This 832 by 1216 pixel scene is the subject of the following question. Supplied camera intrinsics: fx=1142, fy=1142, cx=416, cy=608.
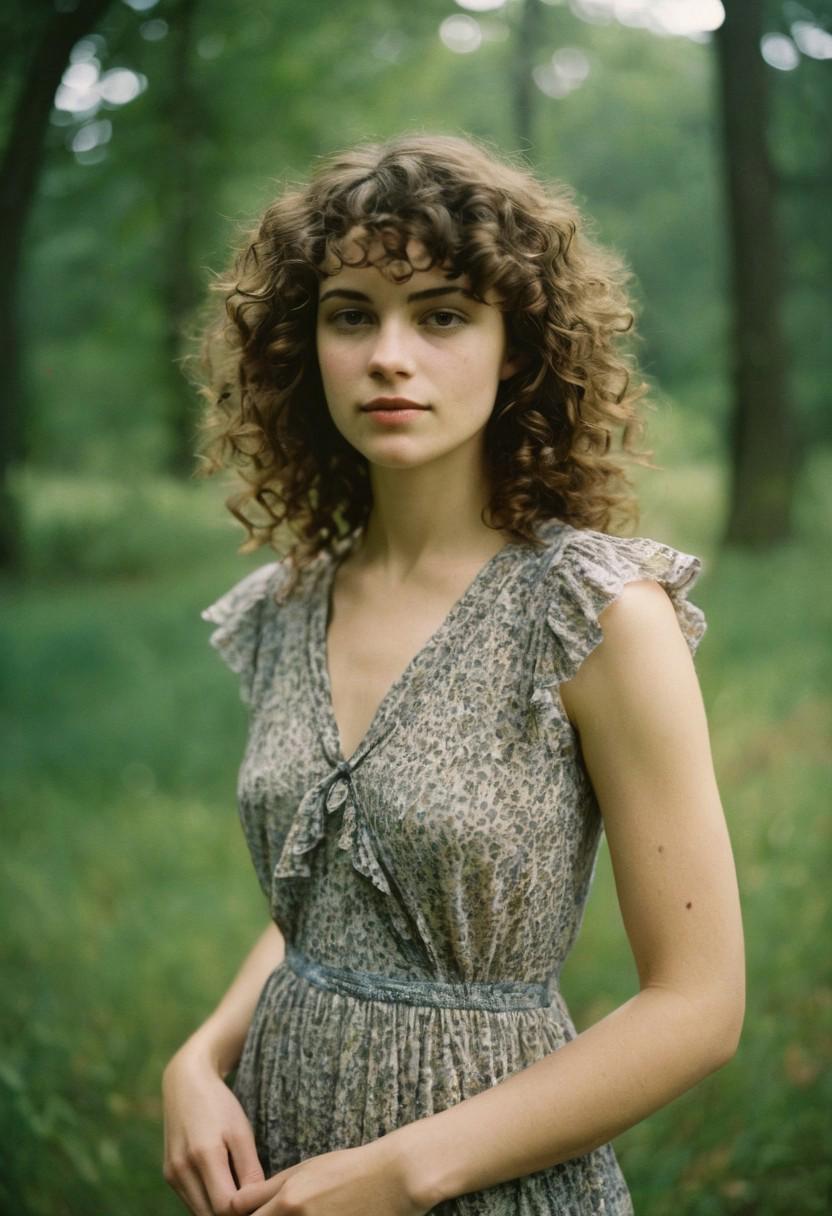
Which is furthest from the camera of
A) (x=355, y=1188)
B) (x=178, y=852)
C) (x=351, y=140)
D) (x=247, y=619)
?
(x=178, y=852)

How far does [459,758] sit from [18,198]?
2.42 meters

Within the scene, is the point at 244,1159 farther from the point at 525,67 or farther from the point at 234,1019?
the point at 525,67

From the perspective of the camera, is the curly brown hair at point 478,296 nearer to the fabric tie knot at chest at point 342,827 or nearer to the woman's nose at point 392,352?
the woman's nose at point 392,352

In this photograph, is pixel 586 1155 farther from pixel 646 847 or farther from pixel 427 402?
pixel 427 402

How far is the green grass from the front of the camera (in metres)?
2.42

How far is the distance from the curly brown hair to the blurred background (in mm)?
960

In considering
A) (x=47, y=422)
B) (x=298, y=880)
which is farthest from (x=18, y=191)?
(x=298, y=880)

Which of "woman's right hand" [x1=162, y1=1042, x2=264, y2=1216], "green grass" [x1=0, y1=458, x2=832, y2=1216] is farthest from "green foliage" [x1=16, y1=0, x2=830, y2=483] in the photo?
"woman's right hand" [x1=162, y1=1042, x2=264, y2=1216]

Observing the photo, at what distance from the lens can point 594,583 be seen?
1.21 meters

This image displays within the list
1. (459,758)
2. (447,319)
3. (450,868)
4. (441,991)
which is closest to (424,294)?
(447,319)

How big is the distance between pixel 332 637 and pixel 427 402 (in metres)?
0.37

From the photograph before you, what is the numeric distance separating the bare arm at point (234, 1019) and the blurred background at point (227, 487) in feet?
3.72

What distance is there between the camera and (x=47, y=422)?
3.23 m

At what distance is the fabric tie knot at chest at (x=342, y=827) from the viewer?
1291mm
